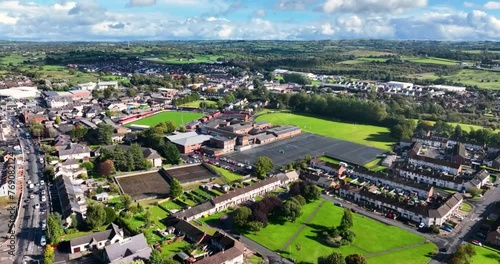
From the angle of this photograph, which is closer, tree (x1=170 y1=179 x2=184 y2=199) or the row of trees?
the row of trees

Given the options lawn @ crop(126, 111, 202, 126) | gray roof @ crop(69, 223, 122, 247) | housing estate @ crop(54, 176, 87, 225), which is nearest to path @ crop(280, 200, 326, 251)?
gray roof @ crop(69, 223, 122, 247)

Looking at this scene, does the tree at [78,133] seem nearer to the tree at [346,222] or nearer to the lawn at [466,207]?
the tree at [346,222]

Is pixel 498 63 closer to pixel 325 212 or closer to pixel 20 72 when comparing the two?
pixel 325 212

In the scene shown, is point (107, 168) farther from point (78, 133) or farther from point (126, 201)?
point (78, 133)

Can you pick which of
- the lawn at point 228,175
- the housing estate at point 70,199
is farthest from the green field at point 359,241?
the housing estate at point 70,199

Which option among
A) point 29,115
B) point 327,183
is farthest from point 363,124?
point 29,115

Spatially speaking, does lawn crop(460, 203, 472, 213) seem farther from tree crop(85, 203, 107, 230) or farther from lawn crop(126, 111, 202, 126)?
lawn crop(126, 111, 202, 126)
